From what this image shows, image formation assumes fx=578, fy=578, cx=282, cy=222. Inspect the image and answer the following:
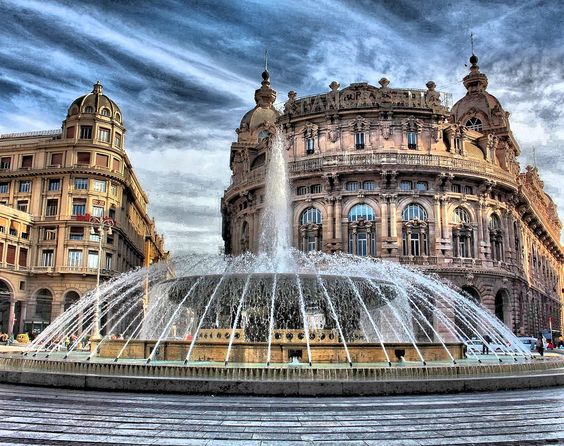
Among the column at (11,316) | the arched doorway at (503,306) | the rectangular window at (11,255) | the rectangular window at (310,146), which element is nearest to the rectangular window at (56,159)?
the rectangular window at (11,255)

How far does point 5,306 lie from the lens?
52812 millimetres

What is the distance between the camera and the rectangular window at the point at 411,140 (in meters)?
49.8

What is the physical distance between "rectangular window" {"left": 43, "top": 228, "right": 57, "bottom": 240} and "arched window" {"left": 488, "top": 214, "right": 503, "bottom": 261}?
40070mm

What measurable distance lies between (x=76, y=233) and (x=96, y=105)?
43.9 feet

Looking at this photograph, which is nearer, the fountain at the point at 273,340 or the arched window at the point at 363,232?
the fountain at the point at 273,340

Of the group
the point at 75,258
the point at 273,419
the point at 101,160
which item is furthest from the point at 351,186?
the point at 273,419

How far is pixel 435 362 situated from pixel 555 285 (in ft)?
256

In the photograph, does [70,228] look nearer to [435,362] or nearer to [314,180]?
[314,180]

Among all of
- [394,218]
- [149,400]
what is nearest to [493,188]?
[394,218]

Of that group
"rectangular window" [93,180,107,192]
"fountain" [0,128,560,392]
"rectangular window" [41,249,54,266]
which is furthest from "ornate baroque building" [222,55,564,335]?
"fountain" [0,128,560,392]

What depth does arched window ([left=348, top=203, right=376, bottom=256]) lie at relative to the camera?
47781 millimetres

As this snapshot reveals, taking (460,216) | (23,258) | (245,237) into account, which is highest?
(460,216)

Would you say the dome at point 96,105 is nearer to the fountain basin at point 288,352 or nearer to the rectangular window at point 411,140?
the rectangular window at point 411,140

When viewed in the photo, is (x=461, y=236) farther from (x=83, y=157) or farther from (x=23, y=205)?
(x=23, y=205)
